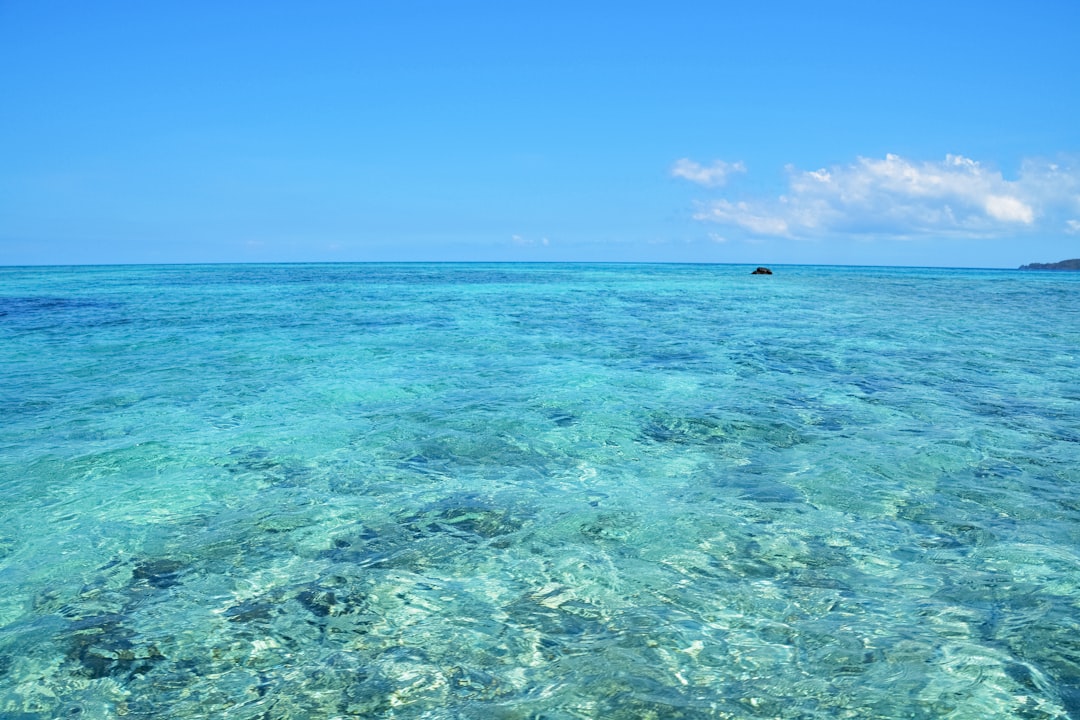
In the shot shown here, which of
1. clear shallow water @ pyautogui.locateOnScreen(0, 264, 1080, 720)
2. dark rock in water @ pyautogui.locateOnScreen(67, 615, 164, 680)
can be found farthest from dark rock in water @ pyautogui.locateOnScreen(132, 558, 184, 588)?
dark rock in water @ pyautogui.locateOnScreen(67, 615, 164, 680)

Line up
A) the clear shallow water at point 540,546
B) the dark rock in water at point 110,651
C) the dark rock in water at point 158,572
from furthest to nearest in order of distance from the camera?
the dark rock in water at point 158,572
the dark rock in water at point 110,651
the clear shallow water at point 540,546

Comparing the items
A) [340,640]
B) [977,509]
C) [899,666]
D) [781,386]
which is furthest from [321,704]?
[781,386]

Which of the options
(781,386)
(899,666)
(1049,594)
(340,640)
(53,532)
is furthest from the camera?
(781,386)

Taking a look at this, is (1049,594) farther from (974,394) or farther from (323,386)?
(323,386)

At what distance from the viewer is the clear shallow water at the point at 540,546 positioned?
144 inches

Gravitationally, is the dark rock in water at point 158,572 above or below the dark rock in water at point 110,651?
above

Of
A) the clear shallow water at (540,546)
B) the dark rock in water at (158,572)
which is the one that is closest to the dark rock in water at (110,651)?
the clear shallow water at (540,546)

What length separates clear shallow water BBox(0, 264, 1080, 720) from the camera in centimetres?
367

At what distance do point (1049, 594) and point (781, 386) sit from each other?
23.6 ft

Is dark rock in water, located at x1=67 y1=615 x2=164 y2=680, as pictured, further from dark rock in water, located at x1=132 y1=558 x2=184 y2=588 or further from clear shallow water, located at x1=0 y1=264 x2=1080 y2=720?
dark rock in water, located at x1=132 y1=558 x2=184 y2=588

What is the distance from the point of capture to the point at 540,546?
17.6 ft

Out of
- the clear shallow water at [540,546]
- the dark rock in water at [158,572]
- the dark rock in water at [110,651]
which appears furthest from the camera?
the dark rock in water at [158,572]

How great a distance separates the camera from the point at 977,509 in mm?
6047

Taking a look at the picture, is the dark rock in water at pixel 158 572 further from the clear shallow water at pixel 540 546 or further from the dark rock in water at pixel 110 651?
the dark rock in water at pixel 110 651
